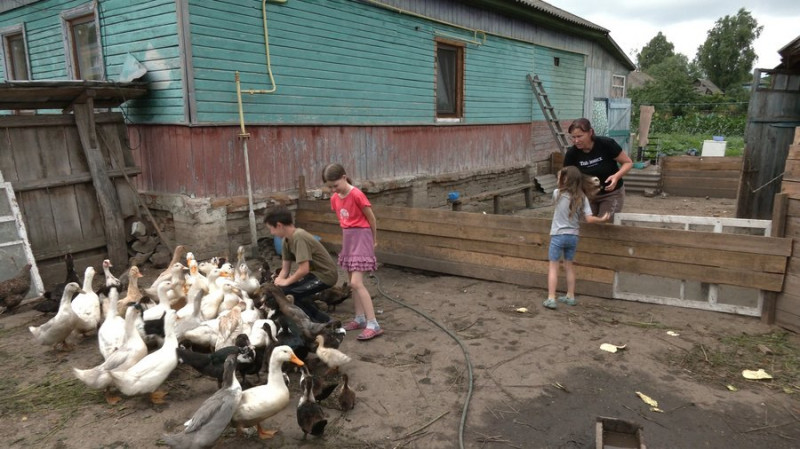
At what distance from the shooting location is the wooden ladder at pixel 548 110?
15.8m

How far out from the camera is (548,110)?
1622 cm

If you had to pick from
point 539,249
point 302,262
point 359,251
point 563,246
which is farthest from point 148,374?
point 539,249

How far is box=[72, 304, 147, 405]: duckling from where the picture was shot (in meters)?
3.71

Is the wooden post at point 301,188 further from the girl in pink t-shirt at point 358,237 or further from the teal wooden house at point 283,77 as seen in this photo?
the girl in pink t-shirt at point 358,237

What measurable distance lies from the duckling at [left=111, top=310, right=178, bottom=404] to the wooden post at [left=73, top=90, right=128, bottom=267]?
4474mm

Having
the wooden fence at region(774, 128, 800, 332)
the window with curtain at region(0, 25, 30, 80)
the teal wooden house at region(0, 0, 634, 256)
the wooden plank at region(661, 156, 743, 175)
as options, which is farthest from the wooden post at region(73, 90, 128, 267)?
the wooden plank at region(661, 156, 743, 175)

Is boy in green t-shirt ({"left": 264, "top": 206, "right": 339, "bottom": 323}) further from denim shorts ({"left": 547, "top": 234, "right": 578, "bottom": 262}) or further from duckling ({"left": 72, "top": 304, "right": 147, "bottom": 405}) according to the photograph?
denim shorts ({"left": 547, "top": 234, "right": 578, "bottom": 262})

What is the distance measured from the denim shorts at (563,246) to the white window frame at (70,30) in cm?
785

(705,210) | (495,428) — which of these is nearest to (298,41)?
(495,428)

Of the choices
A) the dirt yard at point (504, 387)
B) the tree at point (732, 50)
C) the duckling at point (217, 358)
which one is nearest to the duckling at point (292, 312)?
the dirt yard at point (504, 387)

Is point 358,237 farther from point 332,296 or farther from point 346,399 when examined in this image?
point 346,399

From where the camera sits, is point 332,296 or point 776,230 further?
point 332,296

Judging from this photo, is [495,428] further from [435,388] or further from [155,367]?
[155,367]

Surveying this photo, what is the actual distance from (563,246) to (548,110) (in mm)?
11552
